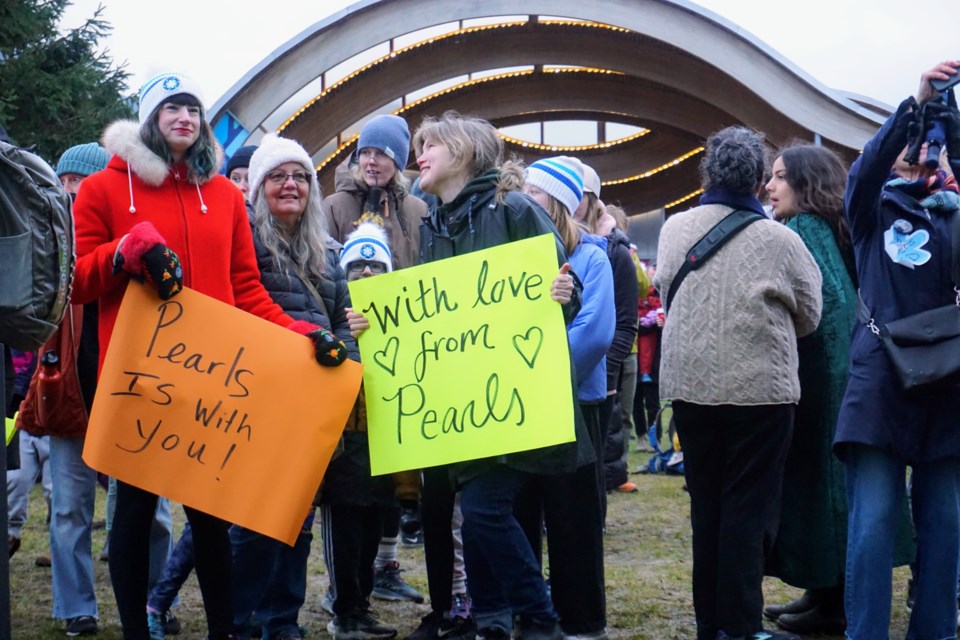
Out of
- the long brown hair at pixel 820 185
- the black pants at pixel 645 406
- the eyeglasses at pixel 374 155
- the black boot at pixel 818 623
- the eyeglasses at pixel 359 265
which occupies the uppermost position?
the eyeglasses at pixel 374 155

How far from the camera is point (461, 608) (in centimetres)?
464

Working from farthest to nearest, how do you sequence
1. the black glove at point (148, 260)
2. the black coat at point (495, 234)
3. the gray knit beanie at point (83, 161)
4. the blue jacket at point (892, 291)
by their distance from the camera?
1. the gray knit beanie at point (83, 161)
2. the black coat at point (495, 234)
3. the blue jacket at point (892, 291)
4. the black glove at point (148, 260)

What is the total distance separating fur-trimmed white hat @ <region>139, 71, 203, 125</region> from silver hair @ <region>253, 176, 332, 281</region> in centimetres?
58

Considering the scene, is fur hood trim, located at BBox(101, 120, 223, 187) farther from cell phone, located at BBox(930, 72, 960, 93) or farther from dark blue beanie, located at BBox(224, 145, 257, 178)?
cell phone, located at BBox(930, 72, 960, 93)

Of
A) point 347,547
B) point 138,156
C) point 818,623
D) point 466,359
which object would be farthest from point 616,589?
point 138,156

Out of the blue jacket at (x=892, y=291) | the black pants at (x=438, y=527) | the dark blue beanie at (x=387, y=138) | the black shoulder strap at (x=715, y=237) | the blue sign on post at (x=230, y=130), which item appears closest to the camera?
the blue jacket at (x=892, y=291)

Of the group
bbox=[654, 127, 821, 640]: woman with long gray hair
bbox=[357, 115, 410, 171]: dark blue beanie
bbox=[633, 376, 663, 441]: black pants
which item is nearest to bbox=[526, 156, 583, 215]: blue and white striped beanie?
bbox=[654, 127, 821, 640]: woman with long gray hair

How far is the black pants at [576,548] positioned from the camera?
14.3 feet

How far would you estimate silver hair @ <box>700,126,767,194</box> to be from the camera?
4.18 meters

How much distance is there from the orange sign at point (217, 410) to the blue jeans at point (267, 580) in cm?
40

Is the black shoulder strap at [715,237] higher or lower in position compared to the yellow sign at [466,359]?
higher

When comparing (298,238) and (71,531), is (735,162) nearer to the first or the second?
(298,238)

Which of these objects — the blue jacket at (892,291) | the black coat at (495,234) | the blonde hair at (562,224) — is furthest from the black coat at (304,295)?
the blue jacket at (892,291)

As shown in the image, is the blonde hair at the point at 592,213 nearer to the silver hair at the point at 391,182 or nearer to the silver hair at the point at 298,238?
the silver hair at the point at 391,182
